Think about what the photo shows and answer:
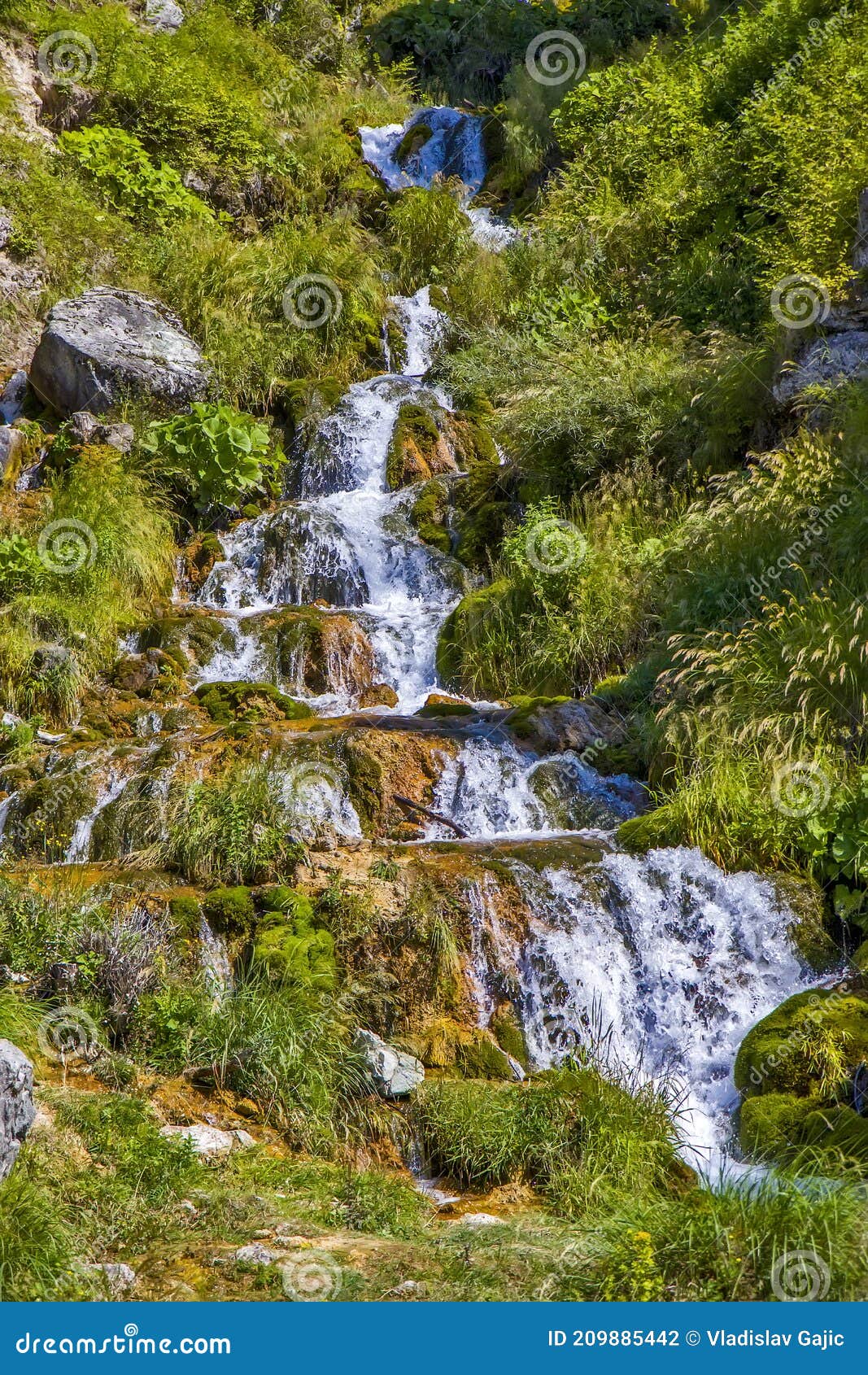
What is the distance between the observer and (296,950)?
6.27 m

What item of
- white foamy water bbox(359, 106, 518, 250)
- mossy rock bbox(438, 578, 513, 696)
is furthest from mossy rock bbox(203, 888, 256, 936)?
white foamy water bbox(359, 106, 518, 250)

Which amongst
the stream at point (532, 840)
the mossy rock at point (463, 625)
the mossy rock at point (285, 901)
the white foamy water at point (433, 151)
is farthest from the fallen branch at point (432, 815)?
the white foamy water at point (433, 151)

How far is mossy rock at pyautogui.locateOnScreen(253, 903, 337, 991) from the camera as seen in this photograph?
6.14 meters

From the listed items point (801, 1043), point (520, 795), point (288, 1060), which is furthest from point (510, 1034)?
point (520, 795)

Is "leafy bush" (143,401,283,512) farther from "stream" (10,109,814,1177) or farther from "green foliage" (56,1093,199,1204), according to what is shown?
"green foliage" (56,1093,199,1204)

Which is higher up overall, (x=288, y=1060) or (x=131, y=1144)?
(x=288, y=1060)

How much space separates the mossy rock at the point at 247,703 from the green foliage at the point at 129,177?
28.5 feet

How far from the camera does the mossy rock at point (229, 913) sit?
6.52m

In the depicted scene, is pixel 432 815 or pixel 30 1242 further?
pixel 432 815

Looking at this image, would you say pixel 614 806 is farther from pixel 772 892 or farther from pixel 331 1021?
pixel 331 1021

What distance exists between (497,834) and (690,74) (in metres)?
12.6

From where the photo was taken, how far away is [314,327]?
1453 centimetres

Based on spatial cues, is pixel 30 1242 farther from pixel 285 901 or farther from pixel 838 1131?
pixel 838 1131

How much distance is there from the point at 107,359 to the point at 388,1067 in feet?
30.5
